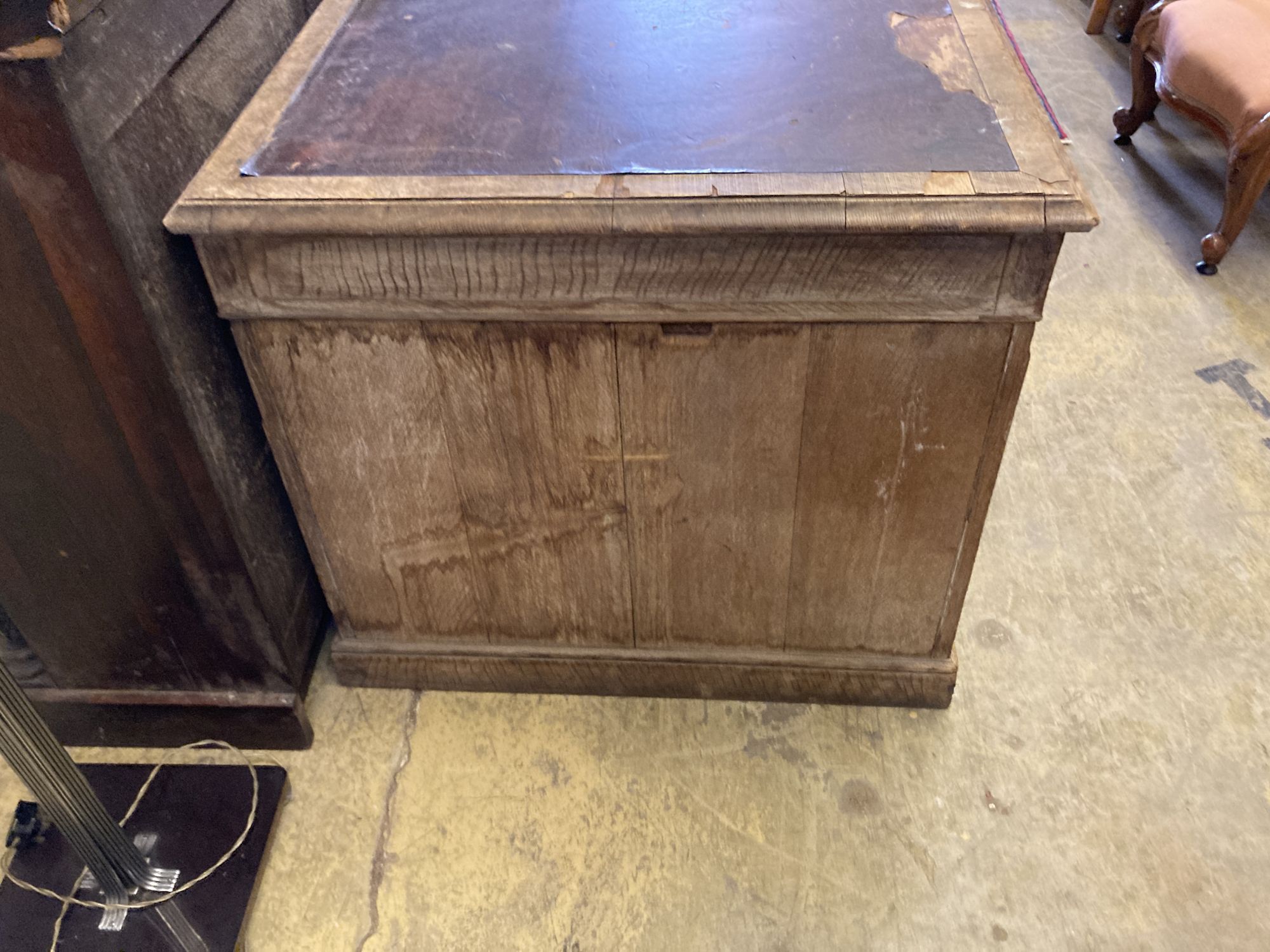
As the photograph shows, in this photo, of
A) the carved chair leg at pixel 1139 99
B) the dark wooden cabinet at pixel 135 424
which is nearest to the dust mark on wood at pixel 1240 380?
the carved chair leg at pixel 1139 99

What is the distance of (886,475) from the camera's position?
1.20 metres

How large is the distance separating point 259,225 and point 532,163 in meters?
0.29

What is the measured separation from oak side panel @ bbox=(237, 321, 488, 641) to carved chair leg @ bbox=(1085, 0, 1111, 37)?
291cm

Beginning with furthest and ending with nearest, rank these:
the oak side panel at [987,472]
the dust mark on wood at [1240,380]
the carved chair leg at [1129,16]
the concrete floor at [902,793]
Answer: the carved chair leg at [1129,16], the dust mark on wood at [1240,380], the concrete floor at [902,793], the oak side panel at [987,472]

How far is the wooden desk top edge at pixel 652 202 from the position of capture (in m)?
0.96

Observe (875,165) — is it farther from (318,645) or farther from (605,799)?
(318,645)

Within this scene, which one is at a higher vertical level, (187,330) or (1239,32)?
(187,330)

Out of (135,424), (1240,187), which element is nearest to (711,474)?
(135,424)

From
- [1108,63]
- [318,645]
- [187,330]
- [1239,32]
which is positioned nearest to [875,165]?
[187,330]

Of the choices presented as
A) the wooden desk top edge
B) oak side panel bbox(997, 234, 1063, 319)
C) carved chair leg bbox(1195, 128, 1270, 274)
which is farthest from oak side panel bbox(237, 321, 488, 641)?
carved chair leg bbox(1195, 128, 1270, 274)

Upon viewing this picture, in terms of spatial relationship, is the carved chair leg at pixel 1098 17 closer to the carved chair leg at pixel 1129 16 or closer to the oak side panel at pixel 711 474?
the carved chair leg at pixel 1129 16

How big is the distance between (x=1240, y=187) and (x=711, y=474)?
1644mm

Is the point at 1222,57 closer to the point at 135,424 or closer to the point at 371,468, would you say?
the point at 371,468

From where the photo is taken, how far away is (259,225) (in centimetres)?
99
